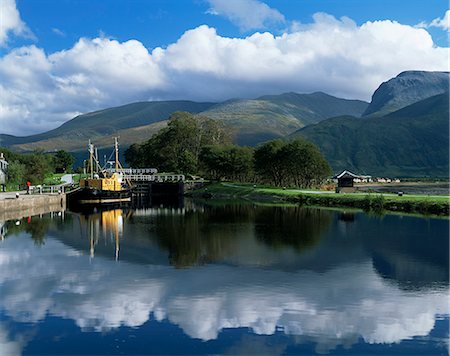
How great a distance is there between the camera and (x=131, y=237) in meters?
46.3

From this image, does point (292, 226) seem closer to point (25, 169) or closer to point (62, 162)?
point (25, 169)

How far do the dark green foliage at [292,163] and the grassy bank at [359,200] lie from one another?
352 inches

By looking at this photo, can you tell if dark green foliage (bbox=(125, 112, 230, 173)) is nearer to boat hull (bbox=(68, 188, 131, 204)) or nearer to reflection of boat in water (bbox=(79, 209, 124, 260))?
boat hull (bbox=(68, 188, 131, 204))

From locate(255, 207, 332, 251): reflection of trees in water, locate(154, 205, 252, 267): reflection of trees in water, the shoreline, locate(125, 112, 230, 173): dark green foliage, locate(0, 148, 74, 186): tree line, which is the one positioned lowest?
locate(154, 205, 252, 267): reflection of trees in water

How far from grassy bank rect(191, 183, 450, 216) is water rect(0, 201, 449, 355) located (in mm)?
16038

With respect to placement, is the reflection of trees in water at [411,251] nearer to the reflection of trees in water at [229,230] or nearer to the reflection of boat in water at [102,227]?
the reflection of trees in water at [229,230]

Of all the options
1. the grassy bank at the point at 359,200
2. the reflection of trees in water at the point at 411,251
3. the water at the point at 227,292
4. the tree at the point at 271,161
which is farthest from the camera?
the tree at the point at 271,161

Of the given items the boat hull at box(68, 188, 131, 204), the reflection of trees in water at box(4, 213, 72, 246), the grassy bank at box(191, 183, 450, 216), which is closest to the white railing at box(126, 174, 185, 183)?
the grassy bank at box(191, 183, 450, 216)

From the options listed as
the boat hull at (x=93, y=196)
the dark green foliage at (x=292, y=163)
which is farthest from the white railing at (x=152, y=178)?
the boat hull at (x=93, y=196)

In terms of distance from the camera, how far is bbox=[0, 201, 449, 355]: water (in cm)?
1891

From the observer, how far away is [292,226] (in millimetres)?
52125

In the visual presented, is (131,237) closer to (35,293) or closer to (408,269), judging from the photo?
(35,293)

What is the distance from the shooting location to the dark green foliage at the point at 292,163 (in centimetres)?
10388

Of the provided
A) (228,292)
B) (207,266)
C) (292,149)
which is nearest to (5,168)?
(292,149)
